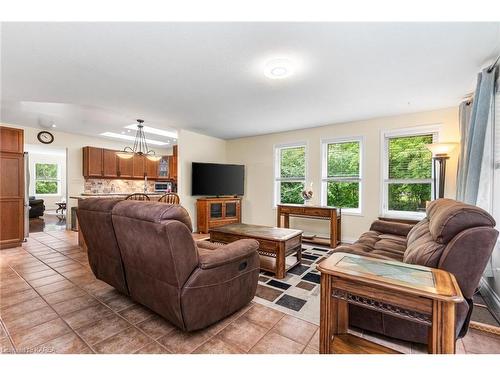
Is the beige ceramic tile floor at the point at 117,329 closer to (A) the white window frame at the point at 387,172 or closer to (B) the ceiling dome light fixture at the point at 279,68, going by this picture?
(B) the ceiling dome light fixture at the point at 279,68

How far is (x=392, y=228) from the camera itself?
2980 millimetres

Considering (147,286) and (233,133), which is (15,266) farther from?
(233,133)

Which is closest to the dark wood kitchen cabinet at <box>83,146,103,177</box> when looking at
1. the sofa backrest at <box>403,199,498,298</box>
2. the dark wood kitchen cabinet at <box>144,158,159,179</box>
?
the dark wood kitchen cabinet at <box>144,158,159,179</box>

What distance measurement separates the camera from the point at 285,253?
271cm

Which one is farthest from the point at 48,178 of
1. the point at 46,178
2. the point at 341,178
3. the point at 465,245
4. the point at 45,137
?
the point at 465,245

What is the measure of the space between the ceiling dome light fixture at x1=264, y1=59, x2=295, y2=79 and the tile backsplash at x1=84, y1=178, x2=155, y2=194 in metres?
5.83

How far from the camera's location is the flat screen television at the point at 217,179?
17.2 feet

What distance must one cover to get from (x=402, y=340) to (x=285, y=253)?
1.33 m

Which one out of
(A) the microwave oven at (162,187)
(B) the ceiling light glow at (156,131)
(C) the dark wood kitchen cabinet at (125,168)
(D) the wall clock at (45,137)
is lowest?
(A) the microwave oven at (162,187)

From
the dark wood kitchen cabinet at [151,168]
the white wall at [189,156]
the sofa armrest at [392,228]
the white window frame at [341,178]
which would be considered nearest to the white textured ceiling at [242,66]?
the white window frame at [341,178]

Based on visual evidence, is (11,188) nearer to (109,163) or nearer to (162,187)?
(109,163)

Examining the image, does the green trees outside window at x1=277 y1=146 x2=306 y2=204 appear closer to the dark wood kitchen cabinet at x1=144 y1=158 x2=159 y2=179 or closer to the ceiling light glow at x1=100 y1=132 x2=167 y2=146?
the ceiling light glow at x1=100 y1=132 x2=167 y2=146

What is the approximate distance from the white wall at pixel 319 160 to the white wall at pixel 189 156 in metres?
0.70

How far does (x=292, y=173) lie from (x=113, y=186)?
17.0ft
